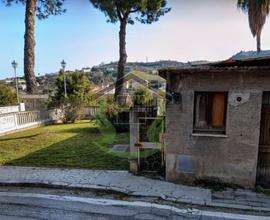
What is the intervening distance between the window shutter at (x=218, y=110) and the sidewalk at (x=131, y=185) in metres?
1.40

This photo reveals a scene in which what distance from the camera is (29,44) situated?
13695mm

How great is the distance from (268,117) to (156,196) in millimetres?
2814

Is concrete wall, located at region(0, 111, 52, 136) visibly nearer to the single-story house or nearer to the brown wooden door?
the single-story house

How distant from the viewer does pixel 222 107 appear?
4770mm

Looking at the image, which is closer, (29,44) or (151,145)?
(151,145)

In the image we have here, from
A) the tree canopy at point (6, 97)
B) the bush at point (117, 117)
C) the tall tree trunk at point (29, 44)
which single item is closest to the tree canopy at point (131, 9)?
the tall tree trunk at point (29, 44)

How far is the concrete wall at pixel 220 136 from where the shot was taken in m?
4.52

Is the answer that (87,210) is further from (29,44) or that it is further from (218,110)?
(29,44)

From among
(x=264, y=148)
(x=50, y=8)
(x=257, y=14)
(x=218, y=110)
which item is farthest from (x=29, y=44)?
(x=257, y=14)

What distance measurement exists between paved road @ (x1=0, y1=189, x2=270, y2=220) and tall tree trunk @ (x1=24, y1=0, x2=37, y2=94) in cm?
1098

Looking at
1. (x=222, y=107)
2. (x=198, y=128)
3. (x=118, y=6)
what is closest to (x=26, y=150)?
(x=198, y=128)

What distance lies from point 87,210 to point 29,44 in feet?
41.3

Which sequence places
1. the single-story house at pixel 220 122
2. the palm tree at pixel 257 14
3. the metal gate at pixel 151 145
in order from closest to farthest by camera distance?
the single-story house at pixel 220 122 → the metal gate at pixel 151 145 → the palm tree at pixel 257 14

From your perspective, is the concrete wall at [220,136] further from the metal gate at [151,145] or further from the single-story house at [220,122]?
the metal gate at [151,145]
